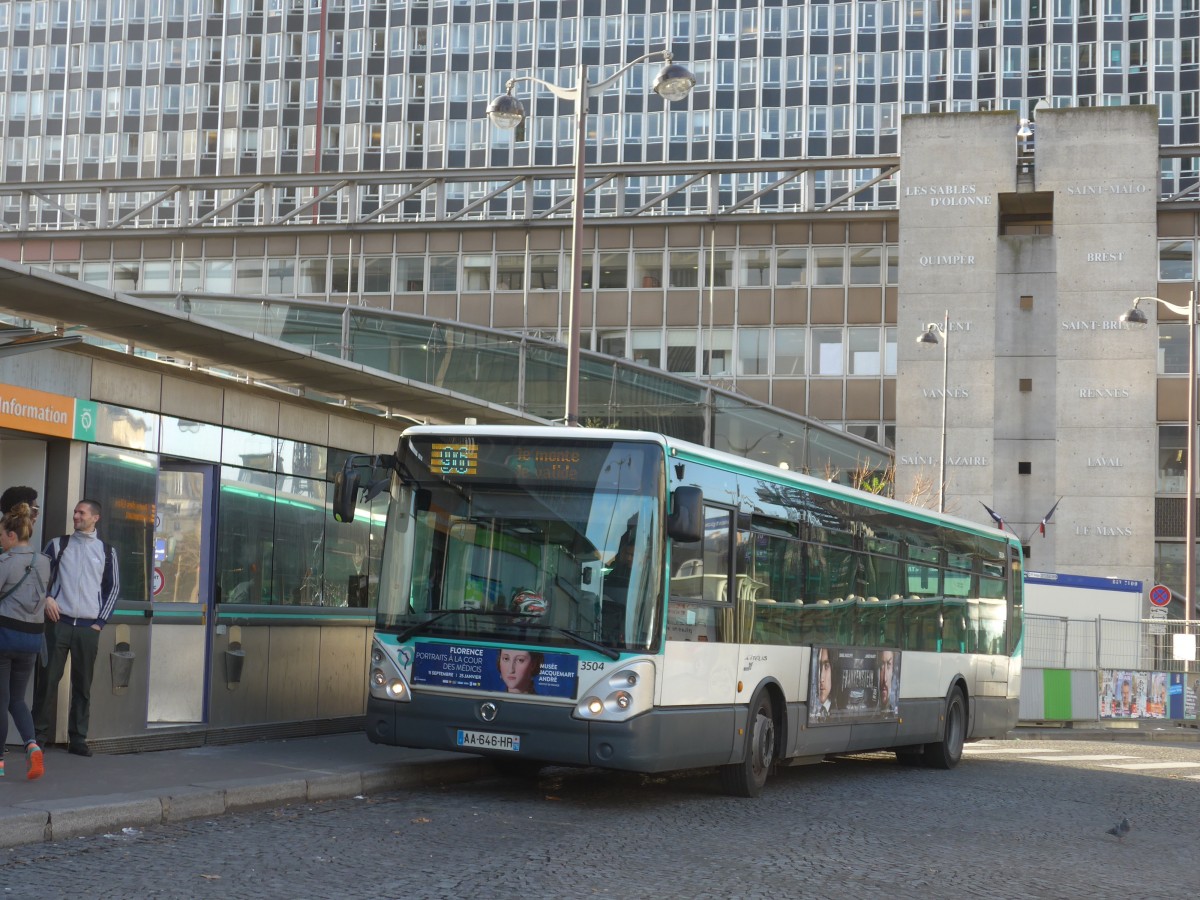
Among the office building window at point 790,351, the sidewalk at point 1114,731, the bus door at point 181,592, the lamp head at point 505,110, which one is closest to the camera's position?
the bus door at point 181,592

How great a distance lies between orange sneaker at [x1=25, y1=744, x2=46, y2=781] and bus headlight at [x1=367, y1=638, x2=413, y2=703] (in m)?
2.69

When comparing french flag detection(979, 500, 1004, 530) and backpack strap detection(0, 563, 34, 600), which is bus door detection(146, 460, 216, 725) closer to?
backpack strap detection(0, 563, 34, 600)

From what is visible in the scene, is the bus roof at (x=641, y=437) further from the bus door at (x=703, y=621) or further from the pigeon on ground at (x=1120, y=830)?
the pigeon on ground at (x=1120, y=830)

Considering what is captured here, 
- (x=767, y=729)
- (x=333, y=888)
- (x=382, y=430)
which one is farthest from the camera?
(x=382, y=430)

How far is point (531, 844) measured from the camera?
9.97 meters

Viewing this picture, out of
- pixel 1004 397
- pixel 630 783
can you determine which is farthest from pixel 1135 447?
pixel 630 783

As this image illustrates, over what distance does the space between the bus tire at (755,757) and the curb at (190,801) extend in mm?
2302

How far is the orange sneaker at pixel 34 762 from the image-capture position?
34.5ft

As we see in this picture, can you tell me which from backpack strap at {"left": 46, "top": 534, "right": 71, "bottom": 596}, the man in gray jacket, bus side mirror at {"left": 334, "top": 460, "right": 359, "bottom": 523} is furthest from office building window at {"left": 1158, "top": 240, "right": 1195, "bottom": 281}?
backpack strap at {"left": 46, "top": 534, "right": 71, "bottom": 596}

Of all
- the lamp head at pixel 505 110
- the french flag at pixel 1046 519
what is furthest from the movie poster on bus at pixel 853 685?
the french flag at pixel 1046 519

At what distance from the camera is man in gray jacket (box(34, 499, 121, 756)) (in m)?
11.9

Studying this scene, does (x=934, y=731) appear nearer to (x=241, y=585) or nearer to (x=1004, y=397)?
(x=241, y=585)

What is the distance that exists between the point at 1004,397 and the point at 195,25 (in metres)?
55.1

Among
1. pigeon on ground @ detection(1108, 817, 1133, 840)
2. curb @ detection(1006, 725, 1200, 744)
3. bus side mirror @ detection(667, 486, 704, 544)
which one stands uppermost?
bus side mirror @ detection(667, 486, 704, 544)
